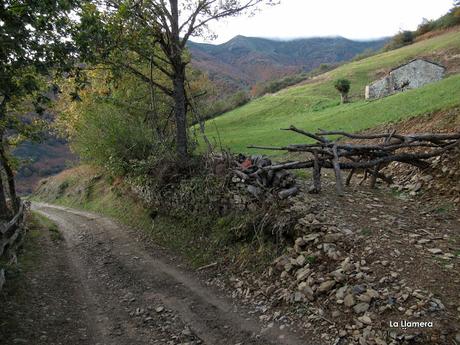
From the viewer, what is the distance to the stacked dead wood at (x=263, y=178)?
9.52 m

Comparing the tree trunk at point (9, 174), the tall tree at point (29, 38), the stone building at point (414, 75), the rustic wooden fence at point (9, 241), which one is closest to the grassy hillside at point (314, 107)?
the stone building at point (414, 75)

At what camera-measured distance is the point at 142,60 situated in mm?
13438

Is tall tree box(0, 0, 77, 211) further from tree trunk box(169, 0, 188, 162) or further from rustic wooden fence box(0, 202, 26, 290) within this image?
tree trunk box(169, 0, 188, 162)

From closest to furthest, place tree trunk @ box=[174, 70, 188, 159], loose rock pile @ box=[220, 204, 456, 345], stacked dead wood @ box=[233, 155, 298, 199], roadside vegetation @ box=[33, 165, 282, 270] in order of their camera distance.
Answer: loose rock pile @ box=[220, 204, 456, 345] → roadside vegetation @ box=[33, 165, 282, 270] → stacked dead wood @ box=[233, 155, 298, 199] → tree trunk @ box=[174, 70, 188, 159]

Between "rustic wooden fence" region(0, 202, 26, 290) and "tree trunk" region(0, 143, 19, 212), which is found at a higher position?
"tree trunk" region(0, 143, 19, 212)

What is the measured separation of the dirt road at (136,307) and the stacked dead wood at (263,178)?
280cm

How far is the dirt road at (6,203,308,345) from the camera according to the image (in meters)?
6.67

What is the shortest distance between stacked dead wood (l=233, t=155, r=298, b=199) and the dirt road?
2.80m

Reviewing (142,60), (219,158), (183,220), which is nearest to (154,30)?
(142,60)

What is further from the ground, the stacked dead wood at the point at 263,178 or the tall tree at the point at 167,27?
the tall tree at the point at 167,27

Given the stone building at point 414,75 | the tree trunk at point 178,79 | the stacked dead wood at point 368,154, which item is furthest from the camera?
the stone building at point 414,75

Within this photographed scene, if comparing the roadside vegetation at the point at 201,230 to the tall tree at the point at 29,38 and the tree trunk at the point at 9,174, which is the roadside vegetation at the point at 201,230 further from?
the tall tree at the point at 29,38

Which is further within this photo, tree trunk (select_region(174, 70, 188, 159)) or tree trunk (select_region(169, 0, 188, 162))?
tree trunk (select_region(174, 70, 188, 159))

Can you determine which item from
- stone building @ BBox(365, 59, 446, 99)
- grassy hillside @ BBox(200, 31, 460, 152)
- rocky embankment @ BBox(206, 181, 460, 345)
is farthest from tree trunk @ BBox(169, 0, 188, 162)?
stone building @ BBox(365, 59, 446, 99)
